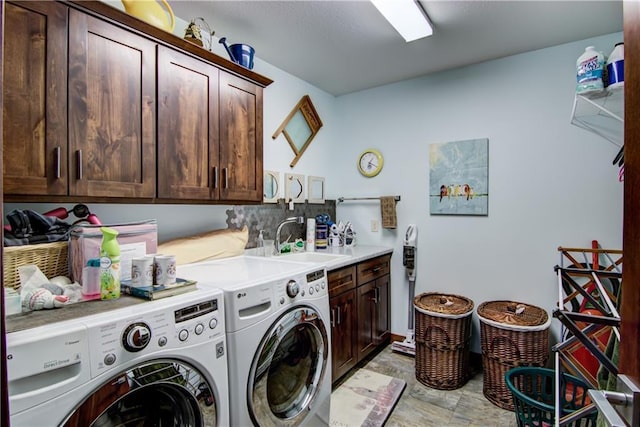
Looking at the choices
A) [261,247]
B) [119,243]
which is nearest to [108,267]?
[119,243]

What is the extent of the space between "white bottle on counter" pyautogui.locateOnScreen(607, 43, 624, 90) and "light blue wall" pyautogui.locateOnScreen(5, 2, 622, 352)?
2.99 feet

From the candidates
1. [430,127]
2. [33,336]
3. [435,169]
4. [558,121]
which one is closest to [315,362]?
[33,336]

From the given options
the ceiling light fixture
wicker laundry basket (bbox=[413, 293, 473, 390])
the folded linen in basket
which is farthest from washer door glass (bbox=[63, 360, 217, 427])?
the folded linen in basket

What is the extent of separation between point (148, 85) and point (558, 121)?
8.90 feet

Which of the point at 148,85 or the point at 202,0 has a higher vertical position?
the point at 202,0

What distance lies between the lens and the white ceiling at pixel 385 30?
1902mm

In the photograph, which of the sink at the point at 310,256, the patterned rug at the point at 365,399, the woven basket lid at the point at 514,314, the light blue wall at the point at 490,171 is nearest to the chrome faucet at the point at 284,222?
the sink at the point at 310,256

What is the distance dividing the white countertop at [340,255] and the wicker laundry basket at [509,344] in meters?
0.93

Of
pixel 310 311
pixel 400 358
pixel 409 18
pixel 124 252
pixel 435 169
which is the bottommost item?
pixel 400 358

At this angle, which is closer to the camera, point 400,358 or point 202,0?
point 202,0

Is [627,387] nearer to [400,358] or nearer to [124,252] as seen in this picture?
[124,252]

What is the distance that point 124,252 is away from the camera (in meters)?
1.35

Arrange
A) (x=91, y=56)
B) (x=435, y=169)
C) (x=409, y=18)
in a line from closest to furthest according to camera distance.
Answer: (x=91, y=56), (x=409, y=18), (x=435, y=169)

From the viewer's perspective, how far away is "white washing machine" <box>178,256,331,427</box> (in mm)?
1309
